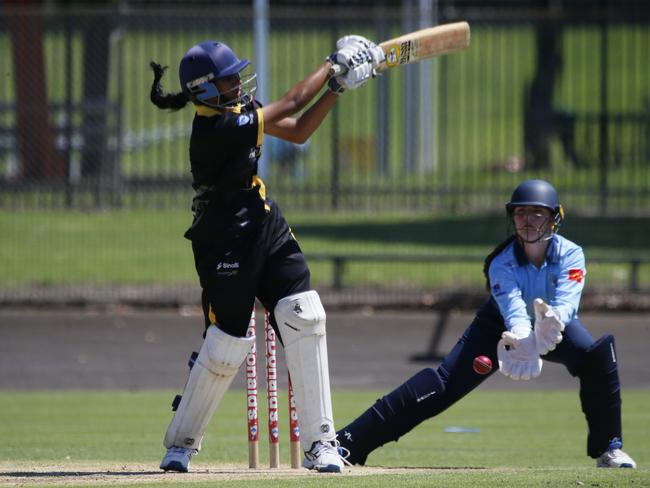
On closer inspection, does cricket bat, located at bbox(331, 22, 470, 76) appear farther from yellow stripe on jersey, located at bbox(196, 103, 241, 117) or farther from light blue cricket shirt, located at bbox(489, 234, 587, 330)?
light blue cricket shirt, located at bbox(489, 234, 587, 330)

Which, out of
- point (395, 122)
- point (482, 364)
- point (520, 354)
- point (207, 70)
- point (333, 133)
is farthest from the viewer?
point (395, 122)

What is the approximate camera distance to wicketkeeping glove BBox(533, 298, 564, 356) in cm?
704

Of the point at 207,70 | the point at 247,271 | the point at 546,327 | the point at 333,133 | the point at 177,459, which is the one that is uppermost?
the point at 207,70

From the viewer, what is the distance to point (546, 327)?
7086 mm

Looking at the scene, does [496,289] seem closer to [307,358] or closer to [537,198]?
[537,198]

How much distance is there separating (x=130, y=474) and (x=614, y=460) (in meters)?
2.75

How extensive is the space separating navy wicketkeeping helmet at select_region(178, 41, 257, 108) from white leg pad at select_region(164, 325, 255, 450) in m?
1.23

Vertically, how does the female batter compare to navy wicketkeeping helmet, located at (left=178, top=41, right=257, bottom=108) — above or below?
below

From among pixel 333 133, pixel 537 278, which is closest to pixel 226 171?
pixel 537 278

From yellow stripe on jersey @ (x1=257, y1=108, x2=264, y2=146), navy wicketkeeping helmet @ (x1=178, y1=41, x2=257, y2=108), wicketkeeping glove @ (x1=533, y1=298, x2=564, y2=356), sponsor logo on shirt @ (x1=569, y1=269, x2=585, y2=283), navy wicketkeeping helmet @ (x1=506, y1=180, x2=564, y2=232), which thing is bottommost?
wicketkeeping glove @ (x1=533, y1=298, x2=564, y2=356)

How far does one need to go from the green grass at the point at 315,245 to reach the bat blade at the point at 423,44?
677cm

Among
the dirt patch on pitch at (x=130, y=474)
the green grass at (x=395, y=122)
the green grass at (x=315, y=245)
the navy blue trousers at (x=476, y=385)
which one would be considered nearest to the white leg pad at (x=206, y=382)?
the dirt patch on pitch at (x=130, y=474)

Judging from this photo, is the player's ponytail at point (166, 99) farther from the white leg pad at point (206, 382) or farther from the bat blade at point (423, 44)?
the white leg pad at point (206, 382)

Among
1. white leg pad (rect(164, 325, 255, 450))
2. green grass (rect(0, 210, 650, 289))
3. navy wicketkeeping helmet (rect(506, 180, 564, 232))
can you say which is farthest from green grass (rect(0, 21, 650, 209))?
white leg pad (rect(164, 325, 255, 450))
